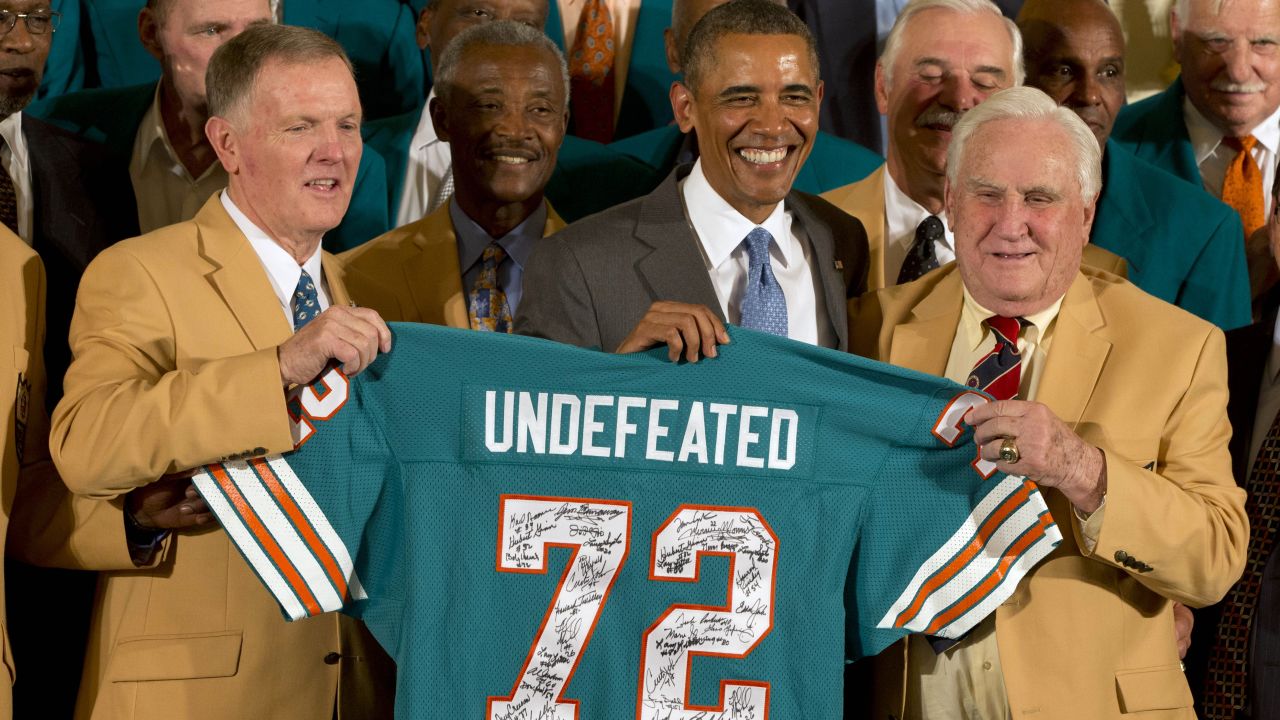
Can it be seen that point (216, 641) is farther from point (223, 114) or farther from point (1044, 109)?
point (1044, 109)

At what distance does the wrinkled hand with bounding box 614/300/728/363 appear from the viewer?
3.13m

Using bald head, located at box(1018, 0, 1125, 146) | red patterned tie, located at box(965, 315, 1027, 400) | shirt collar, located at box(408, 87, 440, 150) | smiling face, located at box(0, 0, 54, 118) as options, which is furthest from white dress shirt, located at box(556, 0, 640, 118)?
red patterned tie, located at box(965, 315, 1027, 400)

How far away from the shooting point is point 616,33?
5.72 meters

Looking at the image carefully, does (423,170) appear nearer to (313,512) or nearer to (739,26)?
Answer: (739,26)

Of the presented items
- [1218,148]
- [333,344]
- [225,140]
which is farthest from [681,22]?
[333,344]

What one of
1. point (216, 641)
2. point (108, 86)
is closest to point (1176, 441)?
point (216, 641)

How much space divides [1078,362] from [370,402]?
58.6 inches

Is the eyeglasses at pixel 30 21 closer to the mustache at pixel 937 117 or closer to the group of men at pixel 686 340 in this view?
the group of men at pixel 686 340

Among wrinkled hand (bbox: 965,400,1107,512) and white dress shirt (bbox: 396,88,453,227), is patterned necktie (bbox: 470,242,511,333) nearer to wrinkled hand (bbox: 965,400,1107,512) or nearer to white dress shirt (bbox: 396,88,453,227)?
white dress shirt (bbox: 396,88,453,227)

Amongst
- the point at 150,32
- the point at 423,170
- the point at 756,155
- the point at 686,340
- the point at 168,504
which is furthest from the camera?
the point at 423,170

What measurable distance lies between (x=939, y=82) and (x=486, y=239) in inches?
54.9

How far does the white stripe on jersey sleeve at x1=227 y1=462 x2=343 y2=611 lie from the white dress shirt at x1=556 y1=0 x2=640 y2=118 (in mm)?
2922

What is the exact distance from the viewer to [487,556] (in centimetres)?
320

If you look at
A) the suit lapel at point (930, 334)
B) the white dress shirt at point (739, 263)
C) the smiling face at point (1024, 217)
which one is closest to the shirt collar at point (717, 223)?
the white dress shirt at point (739, 263)
